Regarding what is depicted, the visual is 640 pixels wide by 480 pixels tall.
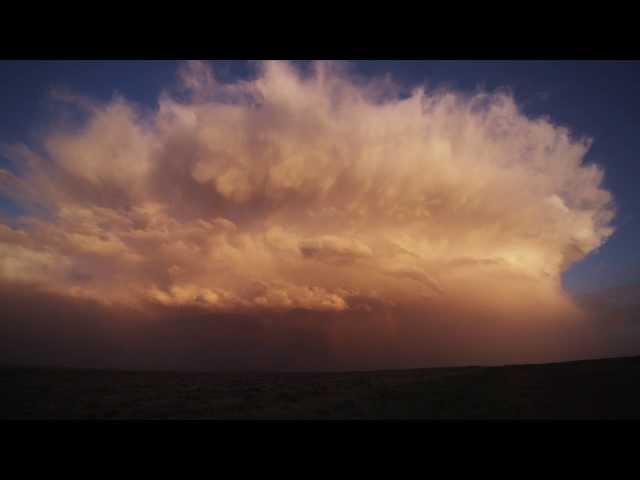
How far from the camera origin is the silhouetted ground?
8.95 m

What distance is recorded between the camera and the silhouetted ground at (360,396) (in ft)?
29.3

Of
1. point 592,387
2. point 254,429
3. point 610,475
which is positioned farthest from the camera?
point 592,387

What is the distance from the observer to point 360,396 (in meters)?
11.1
